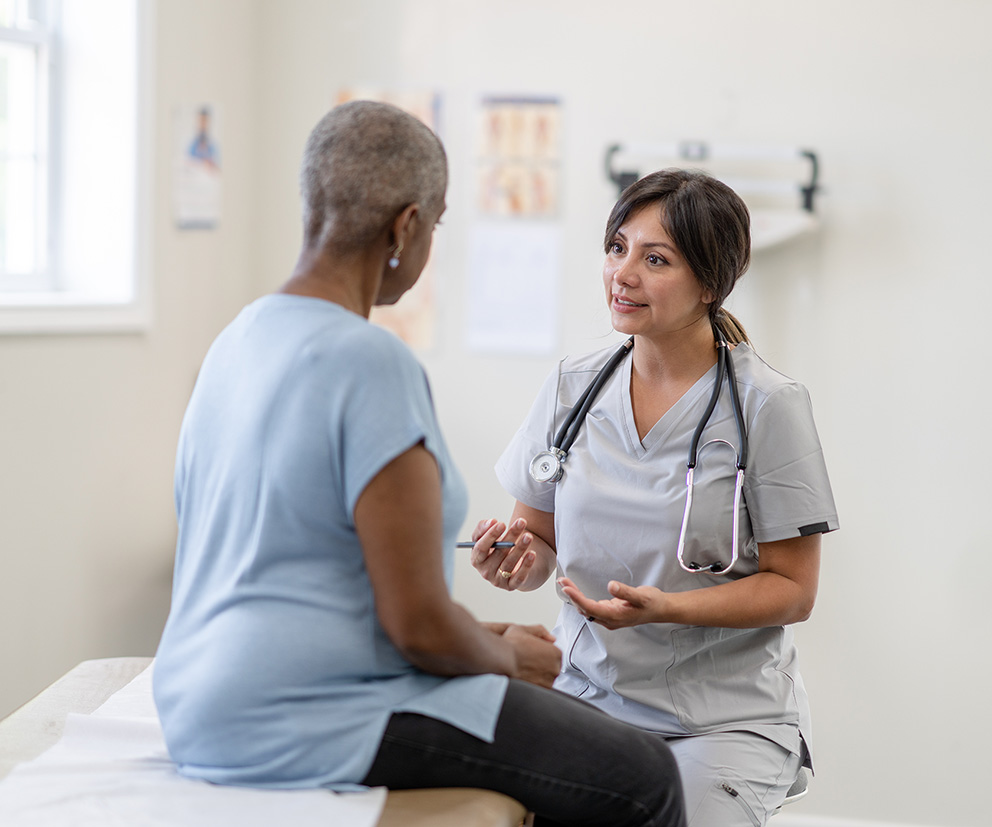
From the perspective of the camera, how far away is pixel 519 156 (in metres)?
2.67

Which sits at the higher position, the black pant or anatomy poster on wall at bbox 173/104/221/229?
anatomy poster on wall at bbox 173/104/221/229

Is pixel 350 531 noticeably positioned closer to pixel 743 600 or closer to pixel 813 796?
pixel 743 600

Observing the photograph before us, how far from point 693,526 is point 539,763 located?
528 millimetres

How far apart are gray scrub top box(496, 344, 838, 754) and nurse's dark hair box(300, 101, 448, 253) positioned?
63cm

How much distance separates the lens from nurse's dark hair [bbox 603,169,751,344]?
1.53m

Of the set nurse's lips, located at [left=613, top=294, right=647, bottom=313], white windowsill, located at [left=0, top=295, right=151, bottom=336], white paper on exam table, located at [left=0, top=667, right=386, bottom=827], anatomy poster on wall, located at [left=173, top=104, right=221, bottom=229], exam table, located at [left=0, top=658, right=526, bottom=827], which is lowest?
exam table, located at [left=0, top=658, right=526, bottom=827]

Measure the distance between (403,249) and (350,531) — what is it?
315 millimetres

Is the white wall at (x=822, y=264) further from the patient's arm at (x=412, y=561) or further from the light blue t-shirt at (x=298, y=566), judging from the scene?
the patient's arm at (x=412, y=561)

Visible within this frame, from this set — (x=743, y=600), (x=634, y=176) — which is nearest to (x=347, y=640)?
(x=743, y=600)

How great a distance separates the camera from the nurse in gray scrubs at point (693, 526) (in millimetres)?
1459

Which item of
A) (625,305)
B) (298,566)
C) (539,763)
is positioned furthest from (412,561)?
(625,305)

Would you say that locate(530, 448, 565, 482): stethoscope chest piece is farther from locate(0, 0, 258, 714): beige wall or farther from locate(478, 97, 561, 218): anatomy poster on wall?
locate(478, 97, 561, 218): anatomy poster on wall

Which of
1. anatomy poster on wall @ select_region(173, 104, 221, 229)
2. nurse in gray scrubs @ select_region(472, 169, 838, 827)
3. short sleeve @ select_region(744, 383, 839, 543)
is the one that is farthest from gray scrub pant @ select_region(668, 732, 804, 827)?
anatomy poster on wall @ select_region(173, 104, 221, 229)

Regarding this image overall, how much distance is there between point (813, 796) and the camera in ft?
8.76
